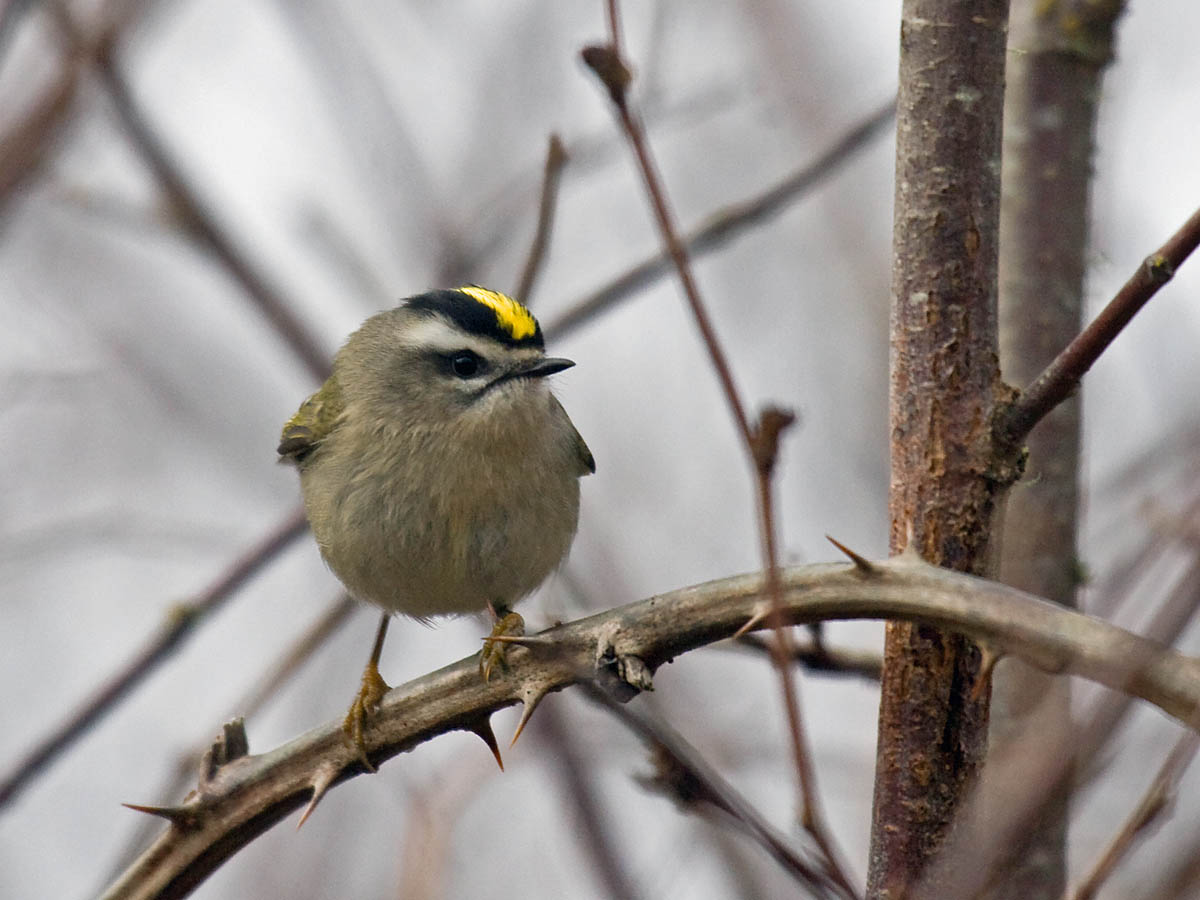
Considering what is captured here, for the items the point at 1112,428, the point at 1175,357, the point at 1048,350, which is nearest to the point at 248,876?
the point at 1048,350

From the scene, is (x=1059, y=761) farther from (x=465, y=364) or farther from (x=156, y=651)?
(x=465, y=364)

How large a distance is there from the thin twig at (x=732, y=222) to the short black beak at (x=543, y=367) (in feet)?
0.90

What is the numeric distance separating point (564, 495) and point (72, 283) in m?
4.99

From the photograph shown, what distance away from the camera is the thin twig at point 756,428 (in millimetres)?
1239

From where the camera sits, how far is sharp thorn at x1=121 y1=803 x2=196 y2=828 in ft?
7.00

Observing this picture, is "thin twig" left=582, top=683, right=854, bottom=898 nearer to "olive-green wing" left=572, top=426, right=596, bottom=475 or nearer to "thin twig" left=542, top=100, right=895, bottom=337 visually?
"thin twig" left=542, top=100, right=895, bottom=337

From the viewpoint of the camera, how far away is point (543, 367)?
11.9 ft

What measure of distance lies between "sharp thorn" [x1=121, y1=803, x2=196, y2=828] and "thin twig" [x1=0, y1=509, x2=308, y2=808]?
76cm

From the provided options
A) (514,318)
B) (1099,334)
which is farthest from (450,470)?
(1099,334)

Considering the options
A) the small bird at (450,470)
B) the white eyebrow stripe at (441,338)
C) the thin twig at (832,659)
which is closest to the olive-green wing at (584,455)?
the small bird at (450,470)

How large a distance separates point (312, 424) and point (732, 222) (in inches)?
54.8

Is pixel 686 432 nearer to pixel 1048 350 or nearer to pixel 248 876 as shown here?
pixel 248 876

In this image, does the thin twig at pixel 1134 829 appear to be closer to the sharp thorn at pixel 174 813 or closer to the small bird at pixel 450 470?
the sharp thorn at pixel 174 813

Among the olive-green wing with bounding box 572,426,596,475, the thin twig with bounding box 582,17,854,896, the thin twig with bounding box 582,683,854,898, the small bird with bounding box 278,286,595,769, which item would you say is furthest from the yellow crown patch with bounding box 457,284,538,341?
the thin twig with bounding box 582,17,854,896
